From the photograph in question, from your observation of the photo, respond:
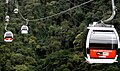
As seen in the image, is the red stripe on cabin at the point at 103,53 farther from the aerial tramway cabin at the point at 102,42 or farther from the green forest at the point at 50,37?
the green forest at the point at 50,37

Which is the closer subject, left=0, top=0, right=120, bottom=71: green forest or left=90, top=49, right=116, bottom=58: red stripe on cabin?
left=90, top=49, right=116, bottom=58: red stripe on cabin

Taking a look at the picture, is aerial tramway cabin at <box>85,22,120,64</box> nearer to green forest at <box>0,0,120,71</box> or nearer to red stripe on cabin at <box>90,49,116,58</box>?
red stripe on cabin at <box>90,49,116,58</box>

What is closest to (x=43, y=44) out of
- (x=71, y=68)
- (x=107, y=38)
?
(x=71, y=68)

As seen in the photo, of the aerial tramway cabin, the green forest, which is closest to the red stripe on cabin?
the aerial tramway cabin

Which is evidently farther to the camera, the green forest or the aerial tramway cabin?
the green forest

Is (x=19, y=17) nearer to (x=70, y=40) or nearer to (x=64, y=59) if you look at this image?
(x=70, y=40)

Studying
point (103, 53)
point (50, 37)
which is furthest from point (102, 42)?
point (50, 37)

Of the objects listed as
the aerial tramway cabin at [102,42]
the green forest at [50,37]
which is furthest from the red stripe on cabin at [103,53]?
the green forest at [50,37]

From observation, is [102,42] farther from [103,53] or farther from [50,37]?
[50,37]

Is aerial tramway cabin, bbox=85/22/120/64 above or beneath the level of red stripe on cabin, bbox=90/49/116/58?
above
